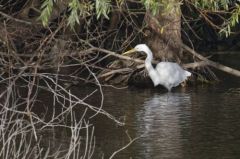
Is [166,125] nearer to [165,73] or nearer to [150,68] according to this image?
[165,73]

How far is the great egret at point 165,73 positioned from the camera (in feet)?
55.2

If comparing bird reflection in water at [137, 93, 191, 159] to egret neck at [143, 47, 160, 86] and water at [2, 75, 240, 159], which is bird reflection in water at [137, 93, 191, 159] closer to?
water at [2, 75, 240, 159]

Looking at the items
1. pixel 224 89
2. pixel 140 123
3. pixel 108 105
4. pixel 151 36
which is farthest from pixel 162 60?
pixel 140 123

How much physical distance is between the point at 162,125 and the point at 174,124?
0.63 ft

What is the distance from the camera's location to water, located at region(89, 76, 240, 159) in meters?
10.1

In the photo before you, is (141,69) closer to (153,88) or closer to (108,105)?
(153,88)

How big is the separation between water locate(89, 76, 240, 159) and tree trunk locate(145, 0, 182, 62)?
222 cm

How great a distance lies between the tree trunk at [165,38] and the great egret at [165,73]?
971 mm

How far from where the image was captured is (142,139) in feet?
35.4

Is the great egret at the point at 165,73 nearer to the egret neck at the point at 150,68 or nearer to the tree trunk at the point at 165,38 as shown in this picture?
the egret neck at the point at 150,68

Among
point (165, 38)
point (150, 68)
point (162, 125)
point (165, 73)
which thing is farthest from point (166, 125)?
point (165, 38)

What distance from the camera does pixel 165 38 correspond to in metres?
18.4

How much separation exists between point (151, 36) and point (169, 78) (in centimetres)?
226

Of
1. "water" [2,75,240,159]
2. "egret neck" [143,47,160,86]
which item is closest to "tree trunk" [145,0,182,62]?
"egret neck" [143,47,160,86]
